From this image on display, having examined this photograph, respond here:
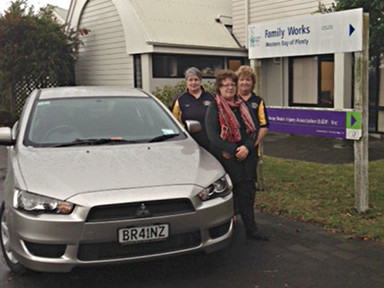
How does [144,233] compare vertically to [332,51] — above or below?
below

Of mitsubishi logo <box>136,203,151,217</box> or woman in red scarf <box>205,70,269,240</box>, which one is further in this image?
woman in red scarf <box>205,70,269,240</box>

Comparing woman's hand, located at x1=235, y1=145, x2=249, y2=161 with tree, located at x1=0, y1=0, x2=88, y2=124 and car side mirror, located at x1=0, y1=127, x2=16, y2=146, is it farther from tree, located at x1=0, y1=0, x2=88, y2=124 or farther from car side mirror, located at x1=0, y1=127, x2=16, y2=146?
tree, located at x1=0, y1=0, x2=88, y2=124

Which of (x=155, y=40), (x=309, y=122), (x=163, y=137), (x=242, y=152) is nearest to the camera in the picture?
(x=163, y=137)

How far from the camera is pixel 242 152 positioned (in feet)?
15.5

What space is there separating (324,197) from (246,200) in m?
1.84

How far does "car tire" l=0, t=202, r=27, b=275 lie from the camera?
391 cm

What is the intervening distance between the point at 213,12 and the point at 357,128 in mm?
12693

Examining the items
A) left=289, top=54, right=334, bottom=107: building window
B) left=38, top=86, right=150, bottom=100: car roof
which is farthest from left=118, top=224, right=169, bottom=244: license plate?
left=289, top=54, right=334, bottom=107: building window

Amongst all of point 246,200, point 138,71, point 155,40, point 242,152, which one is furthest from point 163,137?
point 138,71

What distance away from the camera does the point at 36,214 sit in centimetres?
346

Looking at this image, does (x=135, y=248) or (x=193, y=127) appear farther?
(x=193, y=127)

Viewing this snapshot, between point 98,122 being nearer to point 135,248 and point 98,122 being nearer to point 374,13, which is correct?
point 135,248

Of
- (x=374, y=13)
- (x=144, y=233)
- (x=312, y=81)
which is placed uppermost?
(x=374, y=13)

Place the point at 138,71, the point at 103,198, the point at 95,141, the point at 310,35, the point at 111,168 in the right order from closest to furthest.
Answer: the point at 103,198, the point at 111,168, the point at 95,141, the point at 310,35, the point at 138,71
